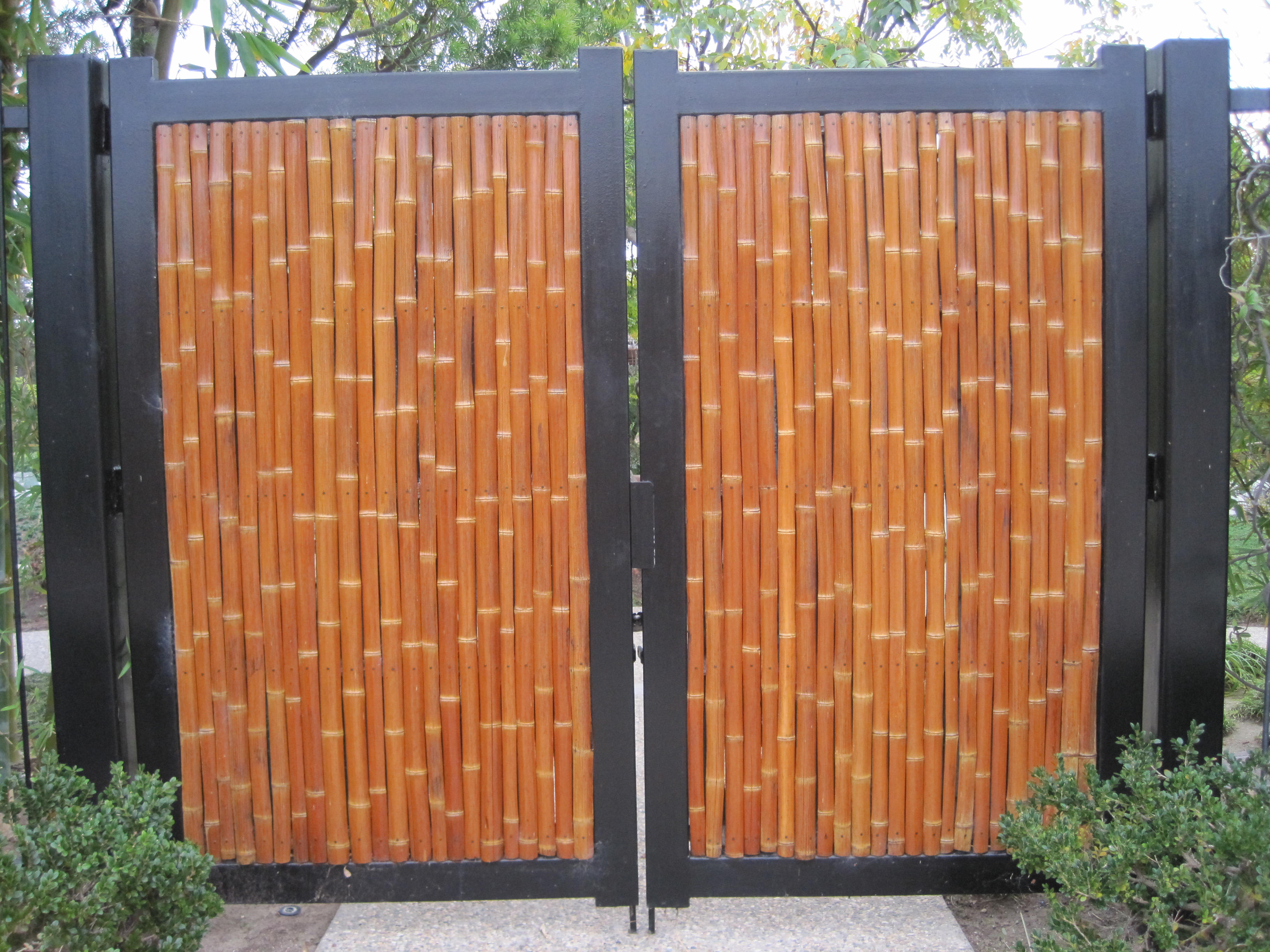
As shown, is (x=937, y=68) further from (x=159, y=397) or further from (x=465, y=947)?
(x=465, y=947)

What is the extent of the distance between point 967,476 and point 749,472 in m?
0.62

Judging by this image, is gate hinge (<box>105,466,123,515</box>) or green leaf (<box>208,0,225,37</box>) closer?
gate hinge (<box>105,466,123,515</box>)

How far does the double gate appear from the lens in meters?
2.64

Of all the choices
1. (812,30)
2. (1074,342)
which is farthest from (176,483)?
(812,30)

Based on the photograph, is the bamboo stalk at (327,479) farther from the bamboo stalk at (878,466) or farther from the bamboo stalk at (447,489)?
the bamboo stalk at (878,466)

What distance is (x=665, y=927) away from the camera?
2748mm

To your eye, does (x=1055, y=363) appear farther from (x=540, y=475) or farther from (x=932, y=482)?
(x=540, y=475)

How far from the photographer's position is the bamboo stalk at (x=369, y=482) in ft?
8.71

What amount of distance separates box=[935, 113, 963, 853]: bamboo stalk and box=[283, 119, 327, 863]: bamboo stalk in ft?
5.81

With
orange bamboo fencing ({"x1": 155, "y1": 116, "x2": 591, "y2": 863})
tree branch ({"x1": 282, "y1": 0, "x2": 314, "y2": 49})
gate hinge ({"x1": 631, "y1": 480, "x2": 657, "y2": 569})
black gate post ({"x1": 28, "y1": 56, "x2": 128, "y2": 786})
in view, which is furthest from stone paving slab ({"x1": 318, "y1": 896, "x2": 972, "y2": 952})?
tree branch ({"x1": 282, "y1": 0, "x2": 314, "y2": 49})

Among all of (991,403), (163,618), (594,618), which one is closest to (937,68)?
(991,403)

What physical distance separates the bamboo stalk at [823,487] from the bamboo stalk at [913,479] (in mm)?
208

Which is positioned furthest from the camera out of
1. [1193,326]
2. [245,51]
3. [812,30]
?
[812,30]

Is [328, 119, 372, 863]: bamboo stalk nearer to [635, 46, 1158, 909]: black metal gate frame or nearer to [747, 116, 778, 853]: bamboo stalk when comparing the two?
[635, 46, 1158, 909]: black metal gate frame
